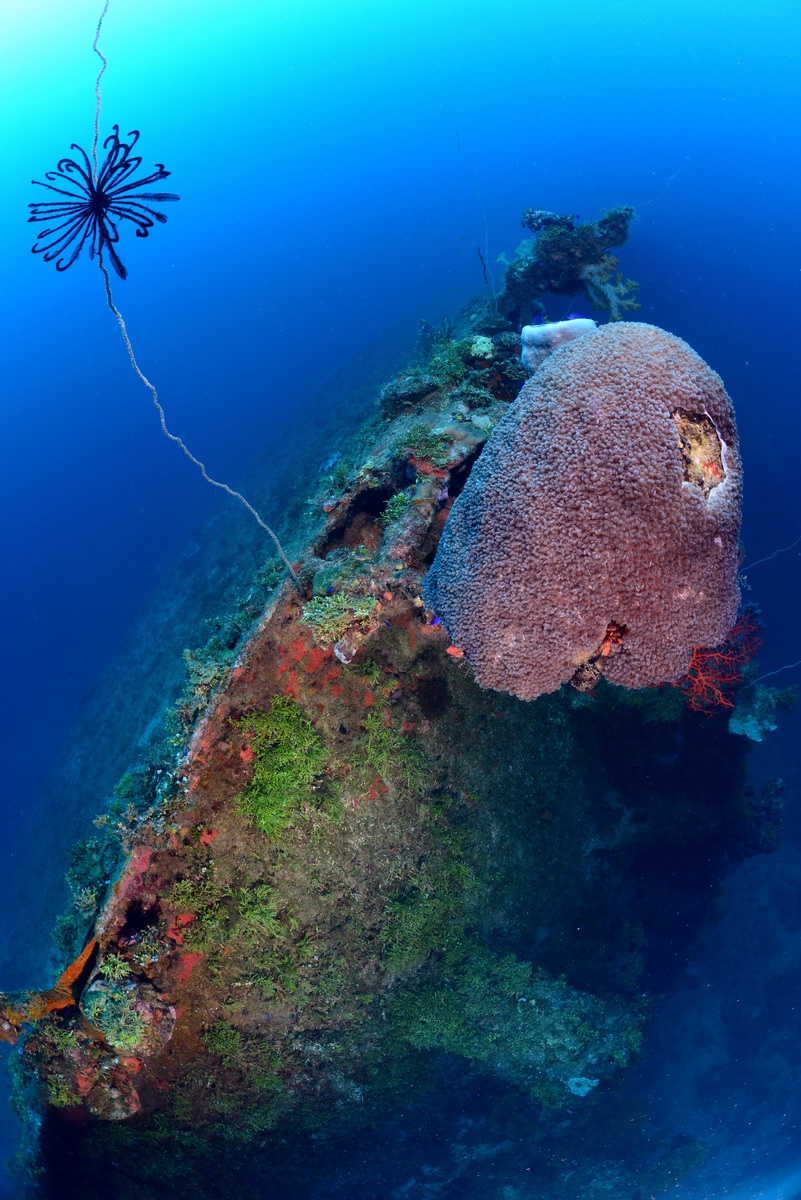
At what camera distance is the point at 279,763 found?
630cm

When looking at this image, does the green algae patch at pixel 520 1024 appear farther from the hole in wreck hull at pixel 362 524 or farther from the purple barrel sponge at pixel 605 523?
the hole in wreck hull at pixel 362 524

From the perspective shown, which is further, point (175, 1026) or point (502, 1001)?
point (502, 1001)

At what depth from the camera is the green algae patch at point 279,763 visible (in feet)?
20.4

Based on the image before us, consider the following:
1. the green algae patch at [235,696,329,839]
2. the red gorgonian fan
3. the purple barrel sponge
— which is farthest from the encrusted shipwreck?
the purple barrel sponge

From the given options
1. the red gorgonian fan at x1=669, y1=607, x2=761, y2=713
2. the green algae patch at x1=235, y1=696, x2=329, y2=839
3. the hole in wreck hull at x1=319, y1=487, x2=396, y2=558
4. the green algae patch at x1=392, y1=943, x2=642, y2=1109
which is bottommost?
the green algae patch at x1=392, y1=943, x2=642, y2=1109

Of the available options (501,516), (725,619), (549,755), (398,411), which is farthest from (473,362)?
(549,755)

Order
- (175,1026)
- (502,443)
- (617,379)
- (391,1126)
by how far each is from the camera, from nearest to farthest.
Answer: (617,379) → (502,443) → (175,1026) → (391,1126)

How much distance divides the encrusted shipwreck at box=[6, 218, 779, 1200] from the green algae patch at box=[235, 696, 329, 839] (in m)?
0.03

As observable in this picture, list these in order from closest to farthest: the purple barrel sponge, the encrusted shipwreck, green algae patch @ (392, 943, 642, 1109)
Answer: the purple barrel sponge
the encrusted shipwreck
green algae patch @ (392, 943, 642, 1109)

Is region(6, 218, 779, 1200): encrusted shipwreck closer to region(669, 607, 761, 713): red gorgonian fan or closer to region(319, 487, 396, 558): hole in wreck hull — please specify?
region(319, 487, 396, 558): hole in wreck hull

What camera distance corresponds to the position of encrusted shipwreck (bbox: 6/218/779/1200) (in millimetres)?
5898

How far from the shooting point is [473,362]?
8016mm

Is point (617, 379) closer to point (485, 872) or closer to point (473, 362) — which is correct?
point (473, 362)

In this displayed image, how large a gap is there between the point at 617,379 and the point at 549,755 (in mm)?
5479
